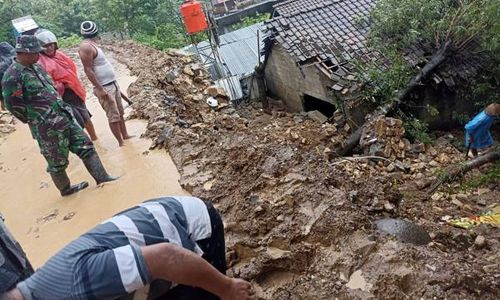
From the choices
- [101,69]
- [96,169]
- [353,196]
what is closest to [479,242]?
[353,196]

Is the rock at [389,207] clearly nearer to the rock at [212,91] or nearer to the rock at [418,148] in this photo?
the rock at [418,148]

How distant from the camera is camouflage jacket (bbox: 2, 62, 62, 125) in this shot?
13.6 feet

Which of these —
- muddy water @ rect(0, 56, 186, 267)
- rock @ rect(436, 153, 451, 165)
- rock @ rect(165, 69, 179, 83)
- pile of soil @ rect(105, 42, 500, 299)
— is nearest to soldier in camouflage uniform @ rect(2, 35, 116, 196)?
muddy water @ rect(0, 56, 186, 267)

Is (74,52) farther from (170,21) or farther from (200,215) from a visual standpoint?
(200,215)

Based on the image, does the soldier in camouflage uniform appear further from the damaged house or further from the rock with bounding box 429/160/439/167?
the damaged house

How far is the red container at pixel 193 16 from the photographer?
35.9 ft

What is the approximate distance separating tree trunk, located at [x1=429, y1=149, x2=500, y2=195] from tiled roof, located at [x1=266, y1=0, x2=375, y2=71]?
3.91 m

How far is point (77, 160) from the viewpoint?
19.9ft

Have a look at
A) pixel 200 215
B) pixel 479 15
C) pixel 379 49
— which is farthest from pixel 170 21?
pixel 200 215

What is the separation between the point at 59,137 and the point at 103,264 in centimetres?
322

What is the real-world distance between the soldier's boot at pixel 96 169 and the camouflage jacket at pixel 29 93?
67 centimetres

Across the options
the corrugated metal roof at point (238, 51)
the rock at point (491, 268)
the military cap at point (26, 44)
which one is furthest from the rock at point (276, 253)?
the corrugated metal roof at point (238, 51)

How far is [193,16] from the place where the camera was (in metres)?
11.1

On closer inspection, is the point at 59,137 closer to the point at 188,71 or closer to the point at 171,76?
the point at 171,76
